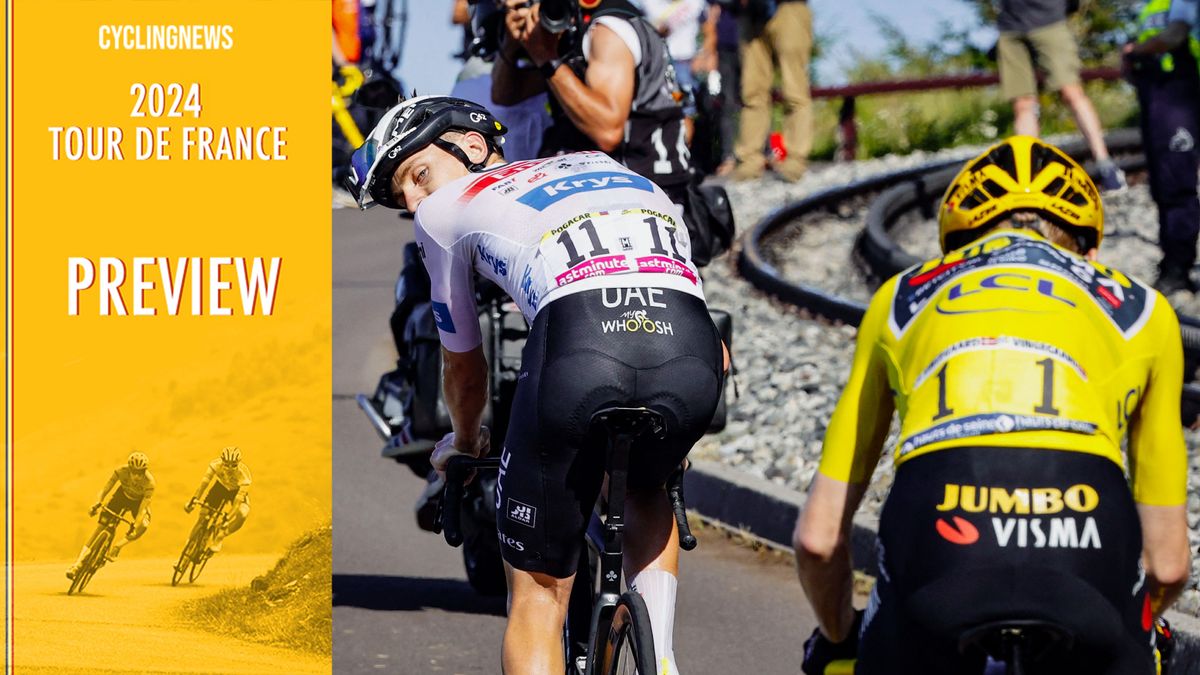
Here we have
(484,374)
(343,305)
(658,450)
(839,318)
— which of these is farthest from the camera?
(343,305)

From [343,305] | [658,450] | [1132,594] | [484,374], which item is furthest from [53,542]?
[343,305]

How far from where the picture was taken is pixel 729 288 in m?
14.1

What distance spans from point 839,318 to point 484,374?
7.68 metres

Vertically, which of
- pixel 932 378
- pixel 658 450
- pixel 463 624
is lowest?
pixel 463 624

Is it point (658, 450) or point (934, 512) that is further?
point (658, 450)

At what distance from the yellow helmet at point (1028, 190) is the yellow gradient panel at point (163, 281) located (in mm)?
1666

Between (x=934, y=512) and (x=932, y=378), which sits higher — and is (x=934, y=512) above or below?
below

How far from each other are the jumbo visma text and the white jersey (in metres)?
0.41

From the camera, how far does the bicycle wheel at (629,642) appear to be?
4.18 metres

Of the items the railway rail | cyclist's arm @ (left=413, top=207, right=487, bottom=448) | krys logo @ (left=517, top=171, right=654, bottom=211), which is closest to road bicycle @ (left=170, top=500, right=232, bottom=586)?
cyclist's arm @ (left=413, top=207, right=487, bottom=448)

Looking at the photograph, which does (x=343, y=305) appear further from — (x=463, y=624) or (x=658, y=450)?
(x=658, y=450)

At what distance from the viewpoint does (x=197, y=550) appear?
4.82 meters

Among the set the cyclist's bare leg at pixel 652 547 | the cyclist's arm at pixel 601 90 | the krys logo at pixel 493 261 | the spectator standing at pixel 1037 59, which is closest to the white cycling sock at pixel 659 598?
the cyclist's bare leg at pixel 652 547

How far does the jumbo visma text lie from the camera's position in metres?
4.66
